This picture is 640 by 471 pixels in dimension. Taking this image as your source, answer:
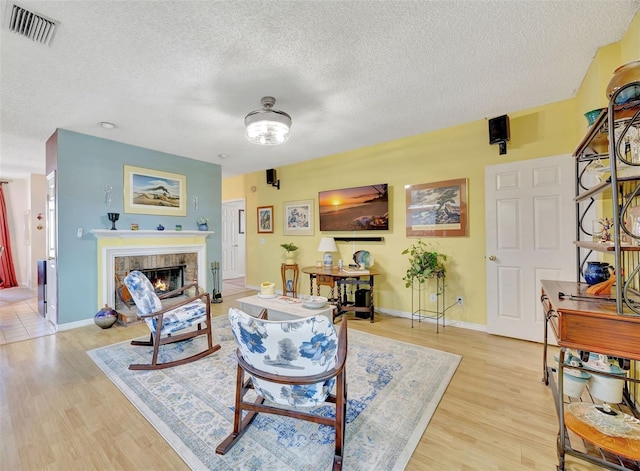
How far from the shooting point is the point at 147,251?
172 inches

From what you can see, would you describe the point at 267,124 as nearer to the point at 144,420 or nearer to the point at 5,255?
the point at 144,420

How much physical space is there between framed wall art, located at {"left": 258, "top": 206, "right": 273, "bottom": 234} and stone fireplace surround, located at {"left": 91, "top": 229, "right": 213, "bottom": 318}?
1.20m

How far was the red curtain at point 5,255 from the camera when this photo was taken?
6156 millimetres

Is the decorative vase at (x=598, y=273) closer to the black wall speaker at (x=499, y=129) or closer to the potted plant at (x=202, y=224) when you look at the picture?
the black wall speaker at (x=499, y=129)

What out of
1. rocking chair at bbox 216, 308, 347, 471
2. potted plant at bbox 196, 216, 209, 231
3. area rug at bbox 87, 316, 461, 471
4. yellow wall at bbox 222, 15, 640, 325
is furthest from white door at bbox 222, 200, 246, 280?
rocking chair at bbox 216, 308, 347, 471

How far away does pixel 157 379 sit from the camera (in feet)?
7.66

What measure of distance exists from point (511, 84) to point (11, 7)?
3.80 m

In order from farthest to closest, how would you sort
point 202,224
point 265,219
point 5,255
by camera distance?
point 5,255 < point 265,219 < point 202,224

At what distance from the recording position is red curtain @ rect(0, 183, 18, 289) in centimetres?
616

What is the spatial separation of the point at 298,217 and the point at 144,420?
393cm

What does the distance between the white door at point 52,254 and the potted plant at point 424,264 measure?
15.5ft

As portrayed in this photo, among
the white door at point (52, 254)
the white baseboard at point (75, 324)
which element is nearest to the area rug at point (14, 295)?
the white door at point (52, 254)

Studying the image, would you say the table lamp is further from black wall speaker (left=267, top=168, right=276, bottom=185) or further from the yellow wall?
black wall speaker (left=267, top=168, right=276, bottom=185)

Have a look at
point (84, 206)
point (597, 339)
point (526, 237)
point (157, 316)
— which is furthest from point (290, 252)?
point (597, 339)
